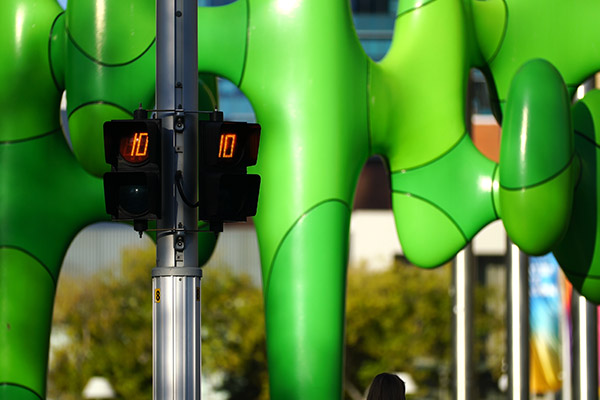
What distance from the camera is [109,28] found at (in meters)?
8.27

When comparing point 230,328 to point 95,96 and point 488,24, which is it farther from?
point 95,96

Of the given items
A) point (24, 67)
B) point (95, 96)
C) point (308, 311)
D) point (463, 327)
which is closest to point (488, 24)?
point (308, 311)

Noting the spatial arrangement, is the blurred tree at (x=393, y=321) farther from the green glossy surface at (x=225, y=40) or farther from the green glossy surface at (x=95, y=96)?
the green glossy surface at (x=95, y=96)

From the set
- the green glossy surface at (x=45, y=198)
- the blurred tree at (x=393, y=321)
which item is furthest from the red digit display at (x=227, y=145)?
the blurred tree at (x=393, y=321)

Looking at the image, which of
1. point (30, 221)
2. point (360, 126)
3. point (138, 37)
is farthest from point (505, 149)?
point (30, 221)

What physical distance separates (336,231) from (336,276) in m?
0.33

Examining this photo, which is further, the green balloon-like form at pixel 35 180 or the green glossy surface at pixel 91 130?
the green balloon-like form at pixel 35 180

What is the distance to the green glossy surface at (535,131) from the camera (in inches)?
327

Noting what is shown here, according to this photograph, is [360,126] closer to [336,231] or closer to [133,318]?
[336,231]

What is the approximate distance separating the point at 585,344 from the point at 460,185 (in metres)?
6.24

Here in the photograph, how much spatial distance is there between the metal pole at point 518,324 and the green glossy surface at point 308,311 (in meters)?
5.98

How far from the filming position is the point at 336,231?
27.3 feet

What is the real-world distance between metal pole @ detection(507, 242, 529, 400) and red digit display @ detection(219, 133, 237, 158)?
843 centimetres

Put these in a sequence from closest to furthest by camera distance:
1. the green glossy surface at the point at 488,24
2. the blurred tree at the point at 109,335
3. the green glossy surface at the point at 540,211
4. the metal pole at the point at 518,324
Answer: the green glossy surface at the point at 540,211 < the green glossy surface at the point at 488,24 < the metal pole at the point at 518,324 < the blurred tree at the point at 109,335
